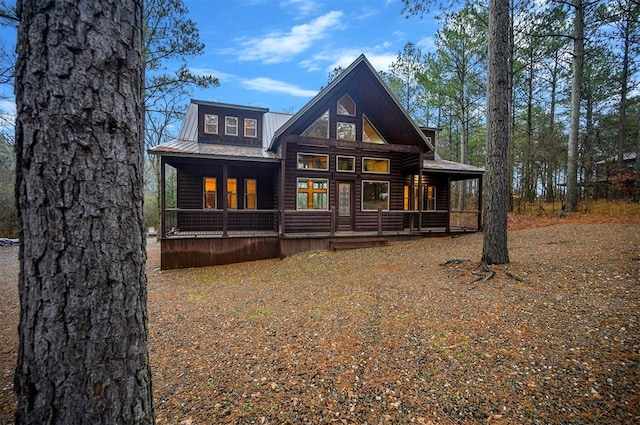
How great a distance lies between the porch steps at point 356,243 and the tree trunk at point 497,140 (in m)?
5.14

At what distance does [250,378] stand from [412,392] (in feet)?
5.61

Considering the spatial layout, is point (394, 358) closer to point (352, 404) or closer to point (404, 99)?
point (352, 404)

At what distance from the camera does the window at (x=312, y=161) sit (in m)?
11.4

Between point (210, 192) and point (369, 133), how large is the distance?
7.45 meters

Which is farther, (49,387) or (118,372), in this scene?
(118,372)

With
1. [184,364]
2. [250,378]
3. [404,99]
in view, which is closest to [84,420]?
[250,378]

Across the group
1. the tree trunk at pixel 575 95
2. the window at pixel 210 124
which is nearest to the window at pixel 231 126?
the window at pixel 210 124

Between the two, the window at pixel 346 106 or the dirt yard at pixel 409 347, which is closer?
the dirt yard at pixel 409 347

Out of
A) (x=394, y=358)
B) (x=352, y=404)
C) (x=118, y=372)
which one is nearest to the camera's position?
(x=118, y=372)

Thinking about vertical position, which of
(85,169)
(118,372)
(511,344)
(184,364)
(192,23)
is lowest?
(184,364)

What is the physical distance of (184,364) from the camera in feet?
11.3

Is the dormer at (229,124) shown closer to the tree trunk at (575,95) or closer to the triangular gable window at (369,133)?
the triangular gable window at (369,133)

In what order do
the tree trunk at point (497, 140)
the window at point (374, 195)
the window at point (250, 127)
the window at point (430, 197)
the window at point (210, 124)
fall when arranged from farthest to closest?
the window at point (430, 197) < the window at point (250, 127) < the window at point (210, 124) < the window at point (374, 195) < the tree trunk at point (497, 140)

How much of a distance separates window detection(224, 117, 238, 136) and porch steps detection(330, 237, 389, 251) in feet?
22.4
